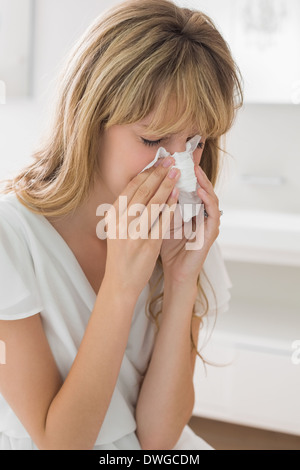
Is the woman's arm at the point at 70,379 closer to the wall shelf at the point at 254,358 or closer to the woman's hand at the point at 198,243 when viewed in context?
the woman's hand at the point at 198,243

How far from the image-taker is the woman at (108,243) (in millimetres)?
782

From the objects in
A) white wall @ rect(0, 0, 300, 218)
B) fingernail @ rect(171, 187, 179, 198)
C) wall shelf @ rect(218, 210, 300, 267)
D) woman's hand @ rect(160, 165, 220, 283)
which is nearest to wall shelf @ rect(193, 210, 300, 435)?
wall shelf @ rect(218, 210, 300, 267)

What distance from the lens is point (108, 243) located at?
83 cm

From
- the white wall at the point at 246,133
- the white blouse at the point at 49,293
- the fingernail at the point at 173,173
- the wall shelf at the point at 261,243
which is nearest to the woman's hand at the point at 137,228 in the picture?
the fingernail at the point at 173,173

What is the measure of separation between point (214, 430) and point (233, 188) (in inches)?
36.4

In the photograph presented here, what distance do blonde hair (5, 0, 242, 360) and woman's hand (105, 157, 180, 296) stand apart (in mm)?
78

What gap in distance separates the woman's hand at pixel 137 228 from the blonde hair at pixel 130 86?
0.26 ft

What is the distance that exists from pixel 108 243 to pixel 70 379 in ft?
0.68

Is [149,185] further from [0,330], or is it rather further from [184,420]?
[184,420]

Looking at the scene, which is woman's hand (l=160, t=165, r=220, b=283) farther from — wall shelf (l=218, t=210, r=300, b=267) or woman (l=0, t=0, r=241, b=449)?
wall shelf (l=218, t=210, r=300, b=267)

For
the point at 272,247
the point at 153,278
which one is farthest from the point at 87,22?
the point at 153,278

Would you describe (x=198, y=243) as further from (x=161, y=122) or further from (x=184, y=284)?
(x=161, y=122)

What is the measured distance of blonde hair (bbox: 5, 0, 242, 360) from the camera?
2.56ft
